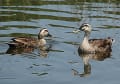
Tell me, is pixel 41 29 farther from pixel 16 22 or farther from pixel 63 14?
pixel 63 14

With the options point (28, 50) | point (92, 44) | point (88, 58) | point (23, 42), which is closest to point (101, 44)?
point (92, 44)

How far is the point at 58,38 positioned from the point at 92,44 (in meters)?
1.65

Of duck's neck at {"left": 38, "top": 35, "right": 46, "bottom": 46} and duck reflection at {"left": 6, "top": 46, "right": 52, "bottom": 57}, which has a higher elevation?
duck's neck at {"left": 38, "top": 35, "right": 46, "bottom": 46}

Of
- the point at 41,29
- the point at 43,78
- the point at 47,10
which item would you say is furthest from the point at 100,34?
the point at 43,78

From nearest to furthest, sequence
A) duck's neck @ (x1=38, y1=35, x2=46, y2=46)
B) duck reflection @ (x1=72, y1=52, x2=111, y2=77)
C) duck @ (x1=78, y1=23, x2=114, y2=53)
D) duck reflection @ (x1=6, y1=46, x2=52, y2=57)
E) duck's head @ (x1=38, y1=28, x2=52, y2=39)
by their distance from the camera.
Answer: duck reflection @ (x1=72, y1=52, x2=111, y2=77) < duck reflection @ (x1=6, y1=46, x2=52, y2=57) < duck @ (x1=78, y1=23, x2=114, y2=53) < duck's neck @ (x1=38, y1=35, x2=46, y2=46) < duck's head @ (x1=38, y1=28, x2=52, y2=39)

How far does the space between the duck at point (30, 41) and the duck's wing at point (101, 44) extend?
6.61 ft

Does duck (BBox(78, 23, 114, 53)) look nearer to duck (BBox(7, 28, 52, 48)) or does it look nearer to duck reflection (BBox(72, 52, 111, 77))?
duck reflection (BBox(72, 52, 111, 77))

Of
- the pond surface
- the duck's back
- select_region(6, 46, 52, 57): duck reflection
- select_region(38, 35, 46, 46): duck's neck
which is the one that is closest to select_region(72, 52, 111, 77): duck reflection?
the pond surface

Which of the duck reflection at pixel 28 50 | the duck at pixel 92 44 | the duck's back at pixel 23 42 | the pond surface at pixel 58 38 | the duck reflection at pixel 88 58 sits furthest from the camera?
the duck at pixel 92 44

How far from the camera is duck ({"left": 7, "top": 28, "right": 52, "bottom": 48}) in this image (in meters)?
19.7

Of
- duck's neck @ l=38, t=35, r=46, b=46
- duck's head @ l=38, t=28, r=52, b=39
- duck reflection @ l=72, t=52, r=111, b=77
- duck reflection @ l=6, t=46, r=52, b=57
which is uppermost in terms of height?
duck's head @ l=38, t=28, r=52, b=39

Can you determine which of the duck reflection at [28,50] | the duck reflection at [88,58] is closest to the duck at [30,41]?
the duck reflection at [28,50]

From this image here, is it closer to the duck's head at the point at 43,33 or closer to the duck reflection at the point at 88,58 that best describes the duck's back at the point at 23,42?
the duck's head at the point at 43,33

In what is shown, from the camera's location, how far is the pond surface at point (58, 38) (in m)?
15.5
